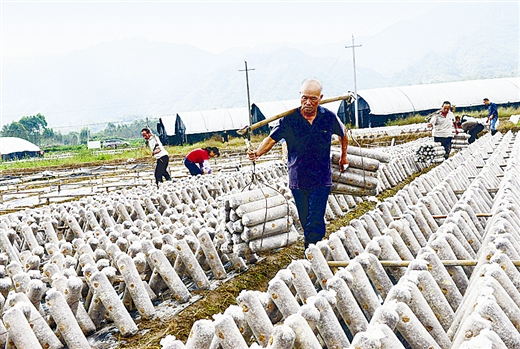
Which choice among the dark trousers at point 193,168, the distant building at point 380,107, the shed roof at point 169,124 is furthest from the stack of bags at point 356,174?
the shed roof at point 169,124

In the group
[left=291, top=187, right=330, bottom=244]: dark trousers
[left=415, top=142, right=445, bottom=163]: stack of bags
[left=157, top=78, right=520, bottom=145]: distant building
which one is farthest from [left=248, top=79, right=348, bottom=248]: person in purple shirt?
[left=157, top=78, right=520, bottom=145]: distant building

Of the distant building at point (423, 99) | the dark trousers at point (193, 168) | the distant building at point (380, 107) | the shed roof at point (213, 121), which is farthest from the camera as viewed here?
the shed roof at point (213, 121)

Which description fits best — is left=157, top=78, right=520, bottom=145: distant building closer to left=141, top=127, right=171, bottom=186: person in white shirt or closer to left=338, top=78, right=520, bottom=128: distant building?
left=338, top=78, right=520, bottom=128: distant building

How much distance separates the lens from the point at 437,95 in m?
40.4

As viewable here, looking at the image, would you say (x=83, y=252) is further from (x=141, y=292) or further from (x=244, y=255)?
(x=244, y=255)

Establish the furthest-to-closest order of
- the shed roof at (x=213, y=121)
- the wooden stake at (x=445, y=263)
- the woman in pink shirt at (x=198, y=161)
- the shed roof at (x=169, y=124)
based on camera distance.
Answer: the shed roof at (x=169, y=124) < the shed roof at (x=213, y=121) < the woman in pink shirt at (x=198, y=161) < the wooden stake at (x=445, y=263)

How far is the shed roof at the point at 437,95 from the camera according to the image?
38.7 meters

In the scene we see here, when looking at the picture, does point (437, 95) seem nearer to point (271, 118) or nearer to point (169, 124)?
point (169, 124)

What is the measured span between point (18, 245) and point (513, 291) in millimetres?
5848

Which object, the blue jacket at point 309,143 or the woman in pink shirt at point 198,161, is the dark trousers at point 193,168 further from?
the blue jacket at point 309,143

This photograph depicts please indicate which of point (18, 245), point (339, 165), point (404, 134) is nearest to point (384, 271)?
point (339, 165)

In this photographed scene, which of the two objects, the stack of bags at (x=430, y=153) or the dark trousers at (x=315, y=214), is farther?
the stack of bags at (x=430, y=153)

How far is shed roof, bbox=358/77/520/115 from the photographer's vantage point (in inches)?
1522

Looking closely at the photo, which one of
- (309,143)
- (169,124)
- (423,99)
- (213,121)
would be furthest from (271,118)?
(169,124)
